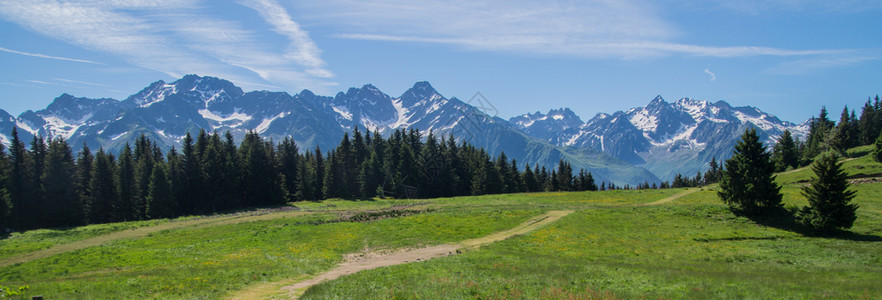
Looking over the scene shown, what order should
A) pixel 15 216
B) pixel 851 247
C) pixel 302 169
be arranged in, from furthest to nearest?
pixel 302 169, pixel 15 216, pixel 851 247

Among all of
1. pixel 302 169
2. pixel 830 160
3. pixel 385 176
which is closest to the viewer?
pixel 830 160

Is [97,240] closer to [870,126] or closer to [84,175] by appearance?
[84,175]

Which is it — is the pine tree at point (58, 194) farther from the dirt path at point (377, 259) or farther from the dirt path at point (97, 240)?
the dirt path at point (377, 259)

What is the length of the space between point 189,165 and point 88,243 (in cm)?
4335

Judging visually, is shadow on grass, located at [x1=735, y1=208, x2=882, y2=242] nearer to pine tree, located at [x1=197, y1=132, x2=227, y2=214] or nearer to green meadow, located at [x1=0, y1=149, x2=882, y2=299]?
green meadow, located at [x1=0, y1=149, x2=882, y2=299]

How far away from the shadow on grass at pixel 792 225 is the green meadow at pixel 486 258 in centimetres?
24

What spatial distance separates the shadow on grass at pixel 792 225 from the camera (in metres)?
35.7

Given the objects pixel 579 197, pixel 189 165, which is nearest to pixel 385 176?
pixel 189 165

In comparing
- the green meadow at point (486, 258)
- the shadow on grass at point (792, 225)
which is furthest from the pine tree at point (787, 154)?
the shadow on grass at point (792, 225)

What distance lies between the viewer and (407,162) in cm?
10169

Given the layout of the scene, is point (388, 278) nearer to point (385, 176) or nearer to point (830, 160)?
point (830, 160)

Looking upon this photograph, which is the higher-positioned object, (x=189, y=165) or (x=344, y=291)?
(x=189, y=165)

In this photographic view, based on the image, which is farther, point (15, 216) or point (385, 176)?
point (385, 176)

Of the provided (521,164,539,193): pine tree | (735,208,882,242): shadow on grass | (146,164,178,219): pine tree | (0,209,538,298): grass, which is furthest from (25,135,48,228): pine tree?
(521,164,539,193): pine tree
